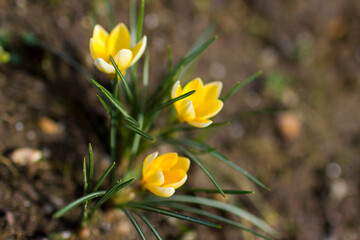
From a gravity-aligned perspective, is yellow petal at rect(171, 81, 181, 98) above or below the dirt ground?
above

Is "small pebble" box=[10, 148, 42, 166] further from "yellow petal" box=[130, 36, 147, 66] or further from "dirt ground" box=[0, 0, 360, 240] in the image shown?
"yellow petal" box=[130, 36, 147, 66]

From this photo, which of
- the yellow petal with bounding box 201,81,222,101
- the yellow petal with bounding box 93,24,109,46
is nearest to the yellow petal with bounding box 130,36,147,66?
the yellow petal with bounding box 93,24,109,46

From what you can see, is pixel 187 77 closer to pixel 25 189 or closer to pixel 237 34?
pixel 237 34

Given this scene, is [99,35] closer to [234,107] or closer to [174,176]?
[174,176]

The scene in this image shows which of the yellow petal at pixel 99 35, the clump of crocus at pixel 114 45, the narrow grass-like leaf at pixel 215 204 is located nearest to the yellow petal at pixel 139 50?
the clump of crocus at pixel 114 45

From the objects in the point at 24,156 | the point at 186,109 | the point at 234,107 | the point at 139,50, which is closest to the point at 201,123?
the point at 186,109

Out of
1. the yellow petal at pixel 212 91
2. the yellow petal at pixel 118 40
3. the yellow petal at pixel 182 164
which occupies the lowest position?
the yellow petal at pixel 182 164

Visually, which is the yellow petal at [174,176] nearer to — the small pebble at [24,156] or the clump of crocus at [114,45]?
the clump of crocus at [114,45]

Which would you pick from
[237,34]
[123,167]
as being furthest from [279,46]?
[123,167]
